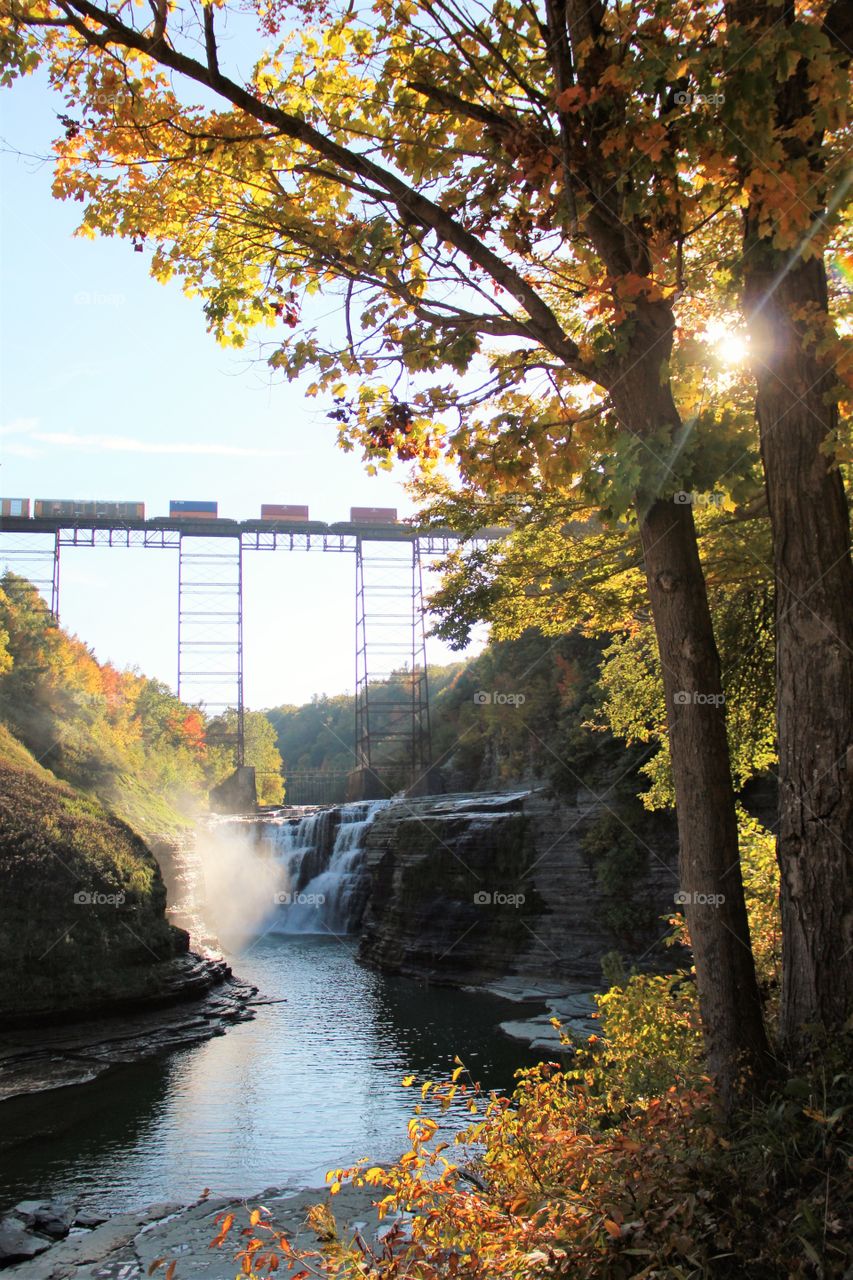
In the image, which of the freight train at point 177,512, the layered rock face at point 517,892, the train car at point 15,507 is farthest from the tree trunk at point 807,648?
the train car at point 15,507

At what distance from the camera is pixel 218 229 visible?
207 inches

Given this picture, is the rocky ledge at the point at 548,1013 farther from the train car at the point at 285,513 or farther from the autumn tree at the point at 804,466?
the train car at the point at 285,513

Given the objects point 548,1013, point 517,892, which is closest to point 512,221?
point 548,1013

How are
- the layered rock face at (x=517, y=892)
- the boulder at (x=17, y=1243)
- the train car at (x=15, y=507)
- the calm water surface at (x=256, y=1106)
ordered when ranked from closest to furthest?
the boulder at (x=17, y=1243) → the calm water surface at (x=256, y=1106) → the layered rock face at (x=517, y=892) → the train car at (x=15, y=507)

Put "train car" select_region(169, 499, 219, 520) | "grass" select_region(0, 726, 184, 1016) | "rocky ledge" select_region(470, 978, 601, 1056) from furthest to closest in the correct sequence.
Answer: "train car" select_region(169, 499, 219, 520)
"grass" select_region(0, 726, 184, 1016)
"rocky ledge" select_region(470, 978, 601, 1056)

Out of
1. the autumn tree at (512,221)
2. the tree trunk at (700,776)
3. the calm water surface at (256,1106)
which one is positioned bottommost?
the calm water surface at (256,1106)

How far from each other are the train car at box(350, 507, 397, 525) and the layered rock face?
2011cm

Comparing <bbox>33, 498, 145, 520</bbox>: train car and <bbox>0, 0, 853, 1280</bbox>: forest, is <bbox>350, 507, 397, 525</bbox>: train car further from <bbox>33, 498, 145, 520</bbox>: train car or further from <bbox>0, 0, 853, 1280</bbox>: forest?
<bbox>0, 0, 853, 1280</bbox>: forest

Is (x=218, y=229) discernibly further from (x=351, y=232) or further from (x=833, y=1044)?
(x=833, y=1044)

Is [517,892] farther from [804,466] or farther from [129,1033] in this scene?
[804,466]

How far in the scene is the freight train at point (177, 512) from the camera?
3816cm

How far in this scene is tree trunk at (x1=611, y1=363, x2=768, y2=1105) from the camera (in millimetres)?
4129

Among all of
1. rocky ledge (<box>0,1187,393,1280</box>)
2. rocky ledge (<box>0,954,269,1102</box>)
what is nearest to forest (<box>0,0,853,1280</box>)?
rocky ledge (<box>0,1187,393,1280</box>)

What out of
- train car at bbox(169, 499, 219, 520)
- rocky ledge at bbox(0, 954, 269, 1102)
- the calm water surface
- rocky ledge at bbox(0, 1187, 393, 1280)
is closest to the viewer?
rocky ledge at bbox(0, 1187, 393, 1280)
